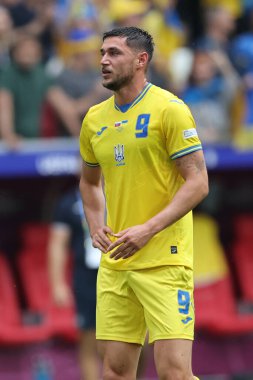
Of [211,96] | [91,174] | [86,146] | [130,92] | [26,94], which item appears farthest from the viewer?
[211,96]

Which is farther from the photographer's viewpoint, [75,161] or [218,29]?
[218,29]

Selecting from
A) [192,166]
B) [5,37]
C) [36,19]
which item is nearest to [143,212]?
[192,166]

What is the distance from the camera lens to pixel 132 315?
7016 mm

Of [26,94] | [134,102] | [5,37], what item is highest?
[5,37]

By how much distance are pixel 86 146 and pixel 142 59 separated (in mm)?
649

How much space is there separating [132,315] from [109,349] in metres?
0.24

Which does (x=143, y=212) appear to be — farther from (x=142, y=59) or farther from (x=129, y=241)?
(x=142, y=59)

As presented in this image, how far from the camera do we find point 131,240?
668cm

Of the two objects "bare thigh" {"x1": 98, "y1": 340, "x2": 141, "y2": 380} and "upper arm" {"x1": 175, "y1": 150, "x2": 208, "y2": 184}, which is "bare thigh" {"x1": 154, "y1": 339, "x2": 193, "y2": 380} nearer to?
"bare thigh" {"x1": 98, "y1": 340, "x2": 141, "y2": 380}

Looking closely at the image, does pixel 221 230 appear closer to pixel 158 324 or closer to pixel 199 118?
pixel 199 118

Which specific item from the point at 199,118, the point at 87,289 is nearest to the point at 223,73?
the point at 199,118

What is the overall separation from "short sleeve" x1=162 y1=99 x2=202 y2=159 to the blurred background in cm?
379

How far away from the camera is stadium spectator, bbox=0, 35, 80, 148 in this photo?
36.2 ft

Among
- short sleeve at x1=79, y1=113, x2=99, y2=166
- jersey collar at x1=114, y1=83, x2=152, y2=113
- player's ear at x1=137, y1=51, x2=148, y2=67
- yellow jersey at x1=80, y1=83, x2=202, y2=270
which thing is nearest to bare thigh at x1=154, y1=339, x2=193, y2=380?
yellow jersey at x1=80, y1=83, x2=202, y2=270
